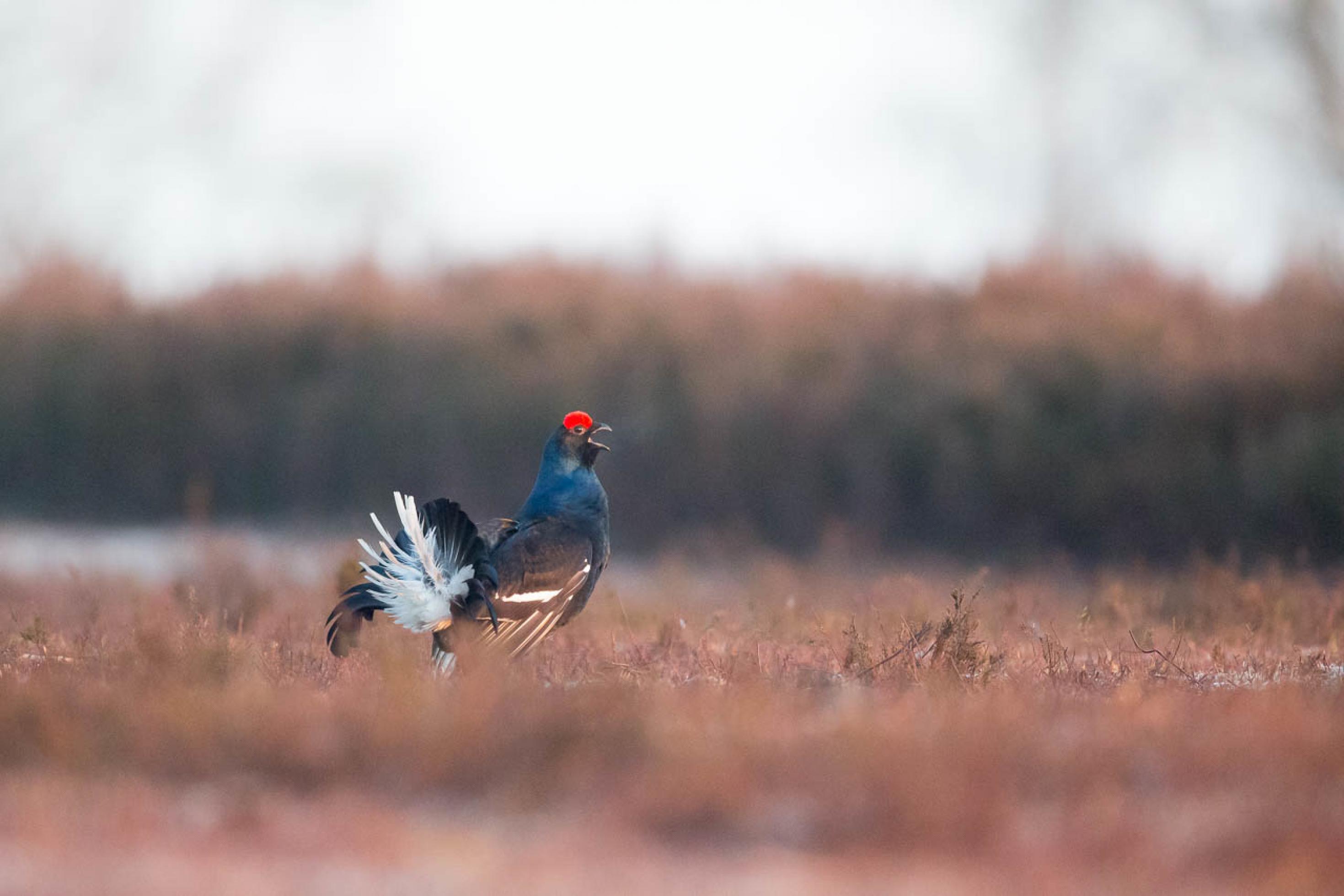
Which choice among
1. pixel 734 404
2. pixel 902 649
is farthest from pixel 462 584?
pixel 734 404

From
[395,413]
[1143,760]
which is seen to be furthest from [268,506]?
[1143,760]

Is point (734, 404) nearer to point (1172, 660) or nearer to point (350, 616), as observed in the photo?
point (1172, 660)

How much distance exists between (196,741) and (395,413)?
14070 mm

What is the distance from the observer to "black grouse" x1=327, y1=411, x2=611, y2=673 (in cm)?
626

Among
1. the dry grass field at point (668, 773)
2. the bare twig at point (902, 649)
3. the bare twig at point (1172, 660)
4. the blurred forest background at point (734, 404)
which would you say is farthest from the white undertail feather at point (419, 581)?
the blurred forest background at point (734, 404)

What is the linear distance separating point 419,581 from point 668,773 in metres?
2.42

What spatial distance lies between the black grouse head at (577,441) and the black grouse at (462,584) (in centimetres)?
57

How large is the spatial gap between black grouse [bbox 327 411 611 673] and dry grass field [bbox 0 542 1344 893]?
0.79 ft

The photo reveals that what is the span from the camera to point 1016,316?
57.9ft

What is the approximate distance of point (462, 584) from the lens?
632 cm

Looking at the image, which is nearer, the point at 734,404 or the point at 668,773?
the point at 668,773

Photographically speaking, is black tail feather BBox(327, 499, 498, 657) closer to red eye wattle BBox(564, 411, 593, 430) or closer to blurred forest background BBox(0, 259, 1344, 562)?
red eye wattle BBox(564, 411, 593, 430)

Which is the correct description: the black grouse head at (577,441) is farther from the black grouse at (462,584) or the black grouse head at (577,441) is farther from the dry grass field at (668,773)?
the dry grass field at (668,773)

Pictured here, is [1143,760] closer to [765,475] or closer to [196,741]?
[196,741]
